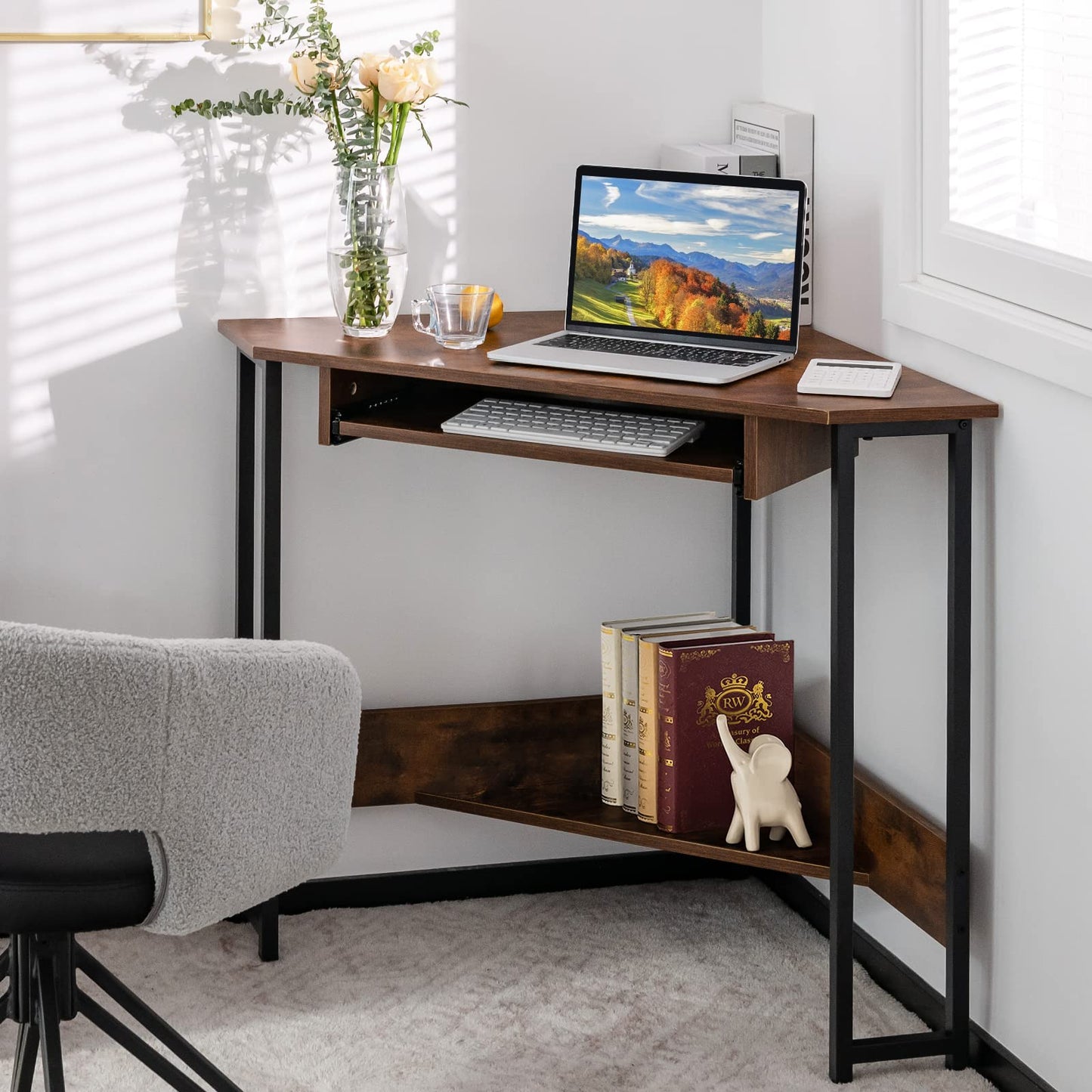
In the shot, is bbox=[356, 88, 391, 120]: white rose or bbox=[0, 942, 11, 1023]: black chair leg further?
bbox=[356, 88, 391, 120]: white rose

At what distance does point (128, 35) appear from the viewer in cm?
214

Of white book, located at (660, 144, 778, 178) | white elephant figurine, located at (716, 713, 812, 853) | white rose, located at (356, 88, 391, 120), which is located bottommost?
white elephant figurine, located at (716, 713, 812, 853)

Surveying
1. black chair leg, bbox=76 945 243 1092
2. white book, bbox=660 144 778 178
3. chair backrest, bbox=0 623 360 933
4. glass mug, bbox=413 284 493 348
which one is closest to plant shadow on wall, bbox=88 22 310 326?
glass mug, bbox=413 284 493 348

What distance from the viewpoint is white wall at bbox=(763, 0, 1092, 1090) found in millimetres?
1728

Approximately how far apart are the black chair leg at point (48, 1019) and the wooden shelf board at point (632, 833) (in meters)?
0.85

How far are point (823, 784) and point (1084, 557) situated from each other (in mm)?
706

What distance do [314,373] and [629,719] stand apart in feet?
2.45

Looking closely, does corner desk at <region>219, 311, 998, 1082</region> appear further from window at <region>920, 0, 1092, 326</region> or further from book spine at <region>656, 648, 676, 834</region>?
window at <region>920, 0, 1092, 326</region>

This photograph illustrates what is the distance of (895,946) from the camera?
2.17m

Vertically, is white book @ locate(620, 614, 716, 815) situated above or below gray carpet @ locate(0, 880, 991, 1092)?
above

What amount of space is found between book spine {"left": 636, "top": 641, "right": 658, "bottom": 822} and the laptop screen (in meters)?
0.48

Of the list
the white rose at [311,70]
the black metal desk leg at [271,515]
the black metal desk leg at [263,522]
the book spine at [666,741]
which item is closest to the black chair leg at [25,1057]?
the black metal desk leg at [263,522]

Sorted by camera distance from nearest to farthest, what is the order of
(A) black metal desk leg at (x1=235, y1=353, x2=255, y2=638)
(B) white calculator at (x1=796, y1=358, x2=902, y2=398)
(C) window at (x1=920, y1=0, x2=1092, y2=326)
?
(C) window at (x1=920, y1=0, x2=1092, y2=326) < (B) white calculator at (x1=796, y1=358, x2=902, y2=398) < (A) black metal desk leg at (x1=235, y1=353, x2=255, y2=638)

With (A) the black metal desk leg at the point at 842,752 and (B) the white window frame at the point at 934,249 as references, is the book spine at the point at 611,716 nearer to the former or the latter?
(A) the black metal desk leg at the point at 842,752
